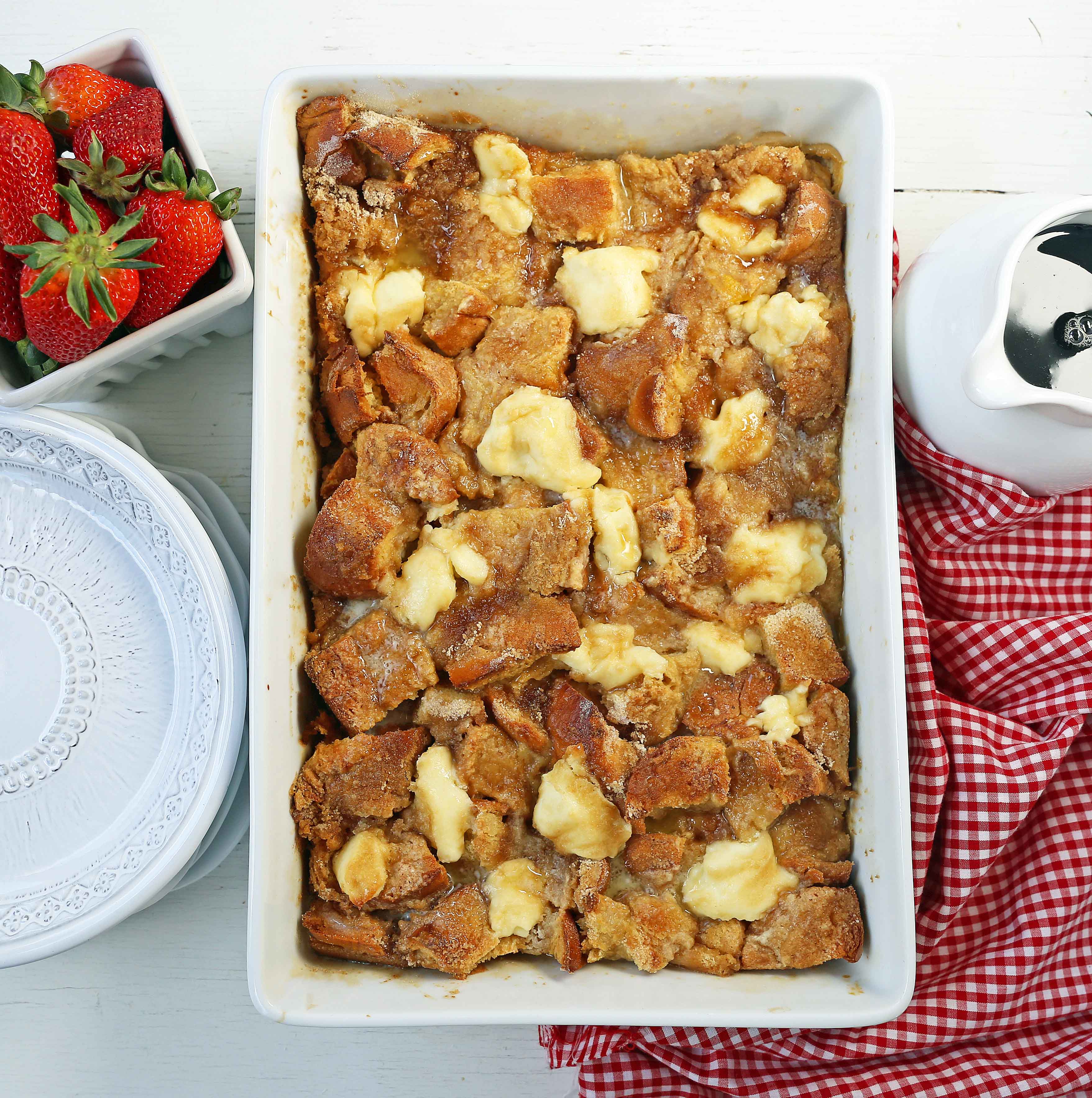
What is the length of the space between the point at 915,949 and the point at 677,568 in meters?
0.76

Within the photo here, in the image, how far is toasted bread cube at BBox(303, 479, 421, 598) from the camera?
154 cm

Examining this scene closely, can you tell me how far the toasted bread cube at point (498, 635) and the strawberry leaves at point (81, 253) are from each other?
71 centimetres

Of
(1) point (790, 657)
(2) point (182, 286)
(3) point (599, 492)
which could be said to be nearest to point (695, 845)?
(1) point (790, 657)

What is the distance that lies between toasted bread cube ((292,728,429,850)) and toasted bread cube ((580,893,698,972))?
0.36 m

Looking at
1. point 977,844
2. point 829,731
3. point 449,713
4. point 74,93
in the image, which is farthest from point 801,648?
point 74,93

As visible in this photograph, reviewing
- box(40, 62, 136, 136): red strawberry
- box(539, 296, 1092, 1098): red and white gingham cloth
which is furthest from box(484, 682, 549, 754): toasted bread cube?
box(40, 62, 136, 136): red strawberry

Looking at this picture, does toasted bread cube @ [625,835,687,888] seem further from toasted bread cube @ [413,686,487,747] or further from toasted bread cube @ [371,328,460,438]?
toasted bread cube @ [371,328,460,438]

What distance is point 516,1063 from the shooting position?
1849 millimetres

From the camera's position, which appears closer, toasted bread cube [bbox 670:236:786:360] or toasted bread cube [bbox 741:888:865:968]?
toasted bread cube [bbox 741:888:865:968]

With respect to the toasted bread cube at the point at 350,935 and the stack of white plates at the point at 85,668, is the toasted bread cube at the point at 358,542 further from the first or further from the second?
the toasted bread cube at the point at 350,935

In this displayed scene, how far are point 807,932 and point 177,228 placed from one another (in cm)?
148

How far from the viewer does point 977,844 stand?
5.36 ft

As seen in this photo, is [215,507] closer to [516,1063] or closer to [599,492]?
[599,492]

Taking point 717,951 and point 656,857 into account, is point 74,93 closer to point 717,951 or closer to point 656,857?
point 656,857
